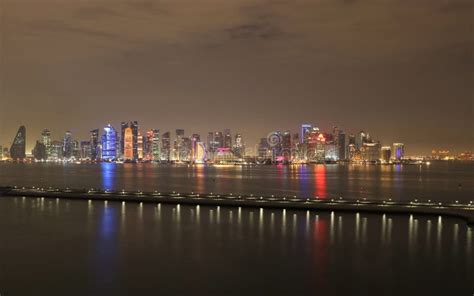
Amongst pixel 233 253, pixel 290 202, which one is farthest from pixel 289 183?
pixel 233 253

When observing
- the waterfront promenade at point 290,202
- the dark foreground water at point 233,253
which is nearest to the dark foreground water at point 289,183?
the waterfront promenade at point 290,202

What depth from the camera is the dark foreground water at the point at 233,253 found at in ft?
43.7

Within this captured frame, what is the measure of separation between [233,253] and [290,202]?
9749 mm

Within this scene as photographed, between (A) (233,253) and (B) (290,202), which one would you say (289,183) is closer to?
(B) (290,202)

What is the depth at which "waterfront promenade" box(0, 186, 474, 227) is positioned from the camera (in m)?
23.3

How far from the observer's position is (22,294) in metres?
12.7

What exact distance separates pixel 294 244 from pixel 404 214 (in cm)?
772

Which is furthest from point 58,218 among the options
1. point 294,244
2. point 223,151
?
point 223,151

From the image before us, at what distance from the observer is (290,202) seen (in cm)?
2636

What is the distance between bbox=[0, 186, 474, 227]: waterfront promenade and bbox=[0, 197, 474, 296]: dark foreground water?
2.34ft

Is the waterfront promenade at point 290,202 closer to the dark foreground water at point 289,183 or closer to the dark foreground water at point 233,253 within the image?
the dark foreground water at point 233,253

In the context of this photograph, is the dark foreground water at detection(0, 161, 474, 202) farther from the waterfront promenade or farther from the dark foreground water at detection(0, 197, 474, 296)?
the dark foreground water at detection(0, 197, 474, 296)

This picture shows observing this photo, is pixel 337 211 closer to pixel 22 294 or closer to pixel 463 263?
pixel 463 263

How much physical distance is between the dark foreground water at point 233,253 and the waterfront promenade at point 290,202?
28.1 inches
